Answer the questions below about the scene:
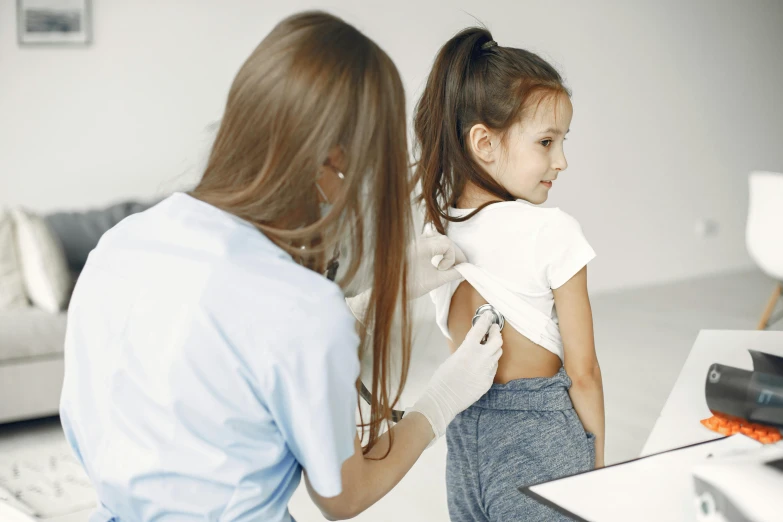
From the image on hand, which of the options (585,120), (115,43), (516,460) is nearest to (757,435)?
(516,460)

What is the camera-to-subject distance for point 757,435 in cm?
87

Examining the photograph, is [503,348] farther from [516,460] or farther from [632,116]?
[632,116]

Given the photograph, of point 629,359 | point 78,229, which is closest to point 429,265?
point 78,229

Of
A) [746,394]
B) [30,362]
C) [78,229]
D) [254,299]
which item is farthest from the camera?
[78,229]

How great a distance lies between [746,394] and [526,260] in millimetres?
330

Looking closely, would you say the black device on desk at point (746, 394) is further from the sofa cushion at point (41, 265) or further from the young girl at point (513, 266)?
the sofa cushion at point (41, 265)

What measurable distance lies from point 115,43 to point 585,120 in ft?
8.93

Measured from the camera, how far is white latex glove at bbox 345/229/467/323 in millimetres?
1106

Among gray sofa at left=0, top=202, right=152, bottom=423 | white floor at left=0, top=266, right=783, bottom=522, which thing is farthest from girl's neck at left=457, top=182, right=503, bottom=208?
gray sofa at left=0, top=202, right=152, bottom=423

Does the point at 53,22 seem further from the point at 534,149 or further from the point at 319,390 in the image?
the point at 319,390

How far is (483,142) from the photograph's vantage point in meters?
1.13

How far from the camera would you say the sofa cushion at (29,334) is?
2.61 m

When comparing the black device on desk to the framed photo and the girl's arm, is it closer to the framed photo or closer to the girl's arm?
the girl's arm

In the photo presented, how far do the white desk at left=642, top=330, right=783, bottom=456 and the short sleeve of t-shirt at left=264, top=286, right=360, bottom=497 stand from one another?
1.12ft
